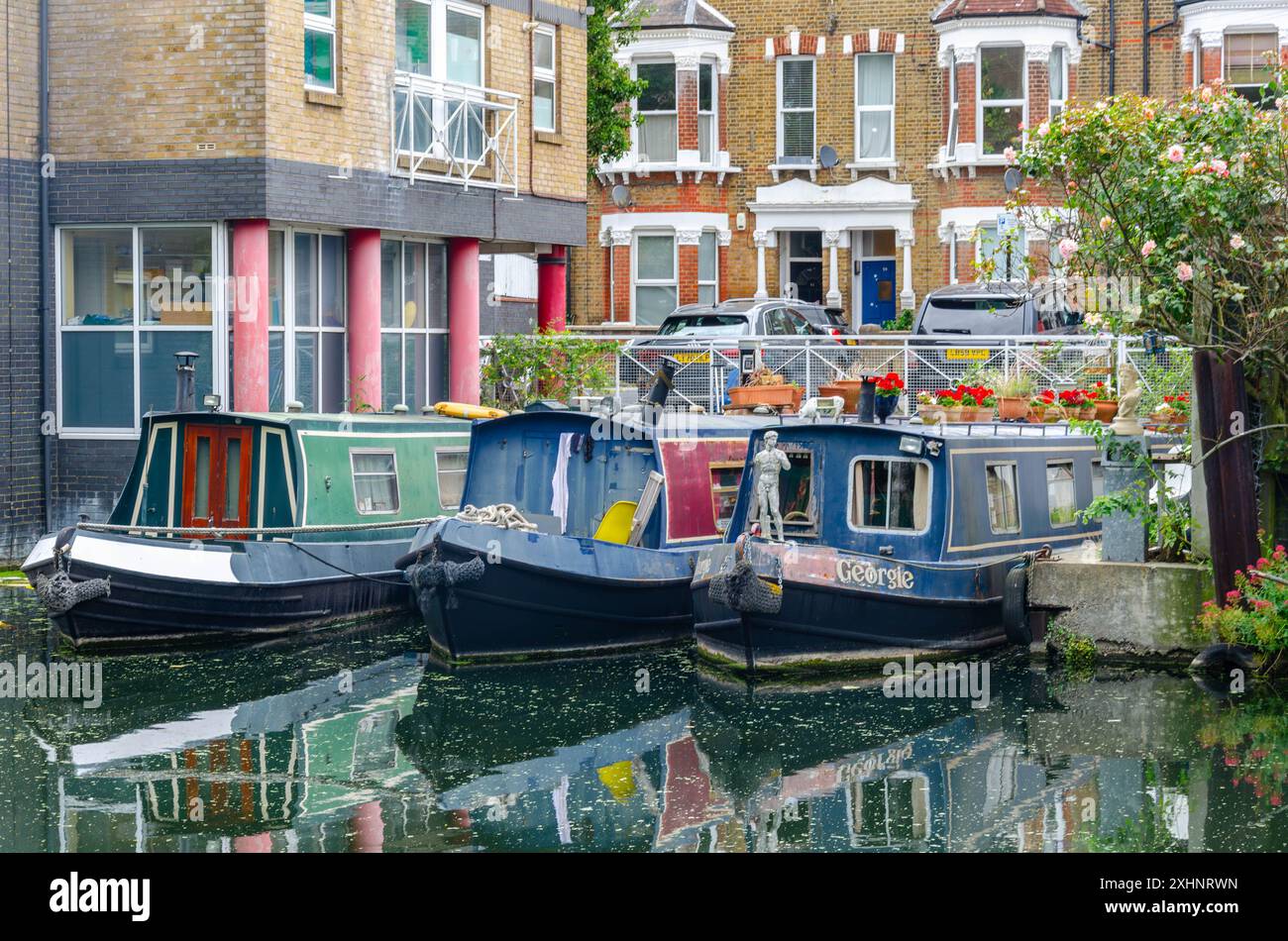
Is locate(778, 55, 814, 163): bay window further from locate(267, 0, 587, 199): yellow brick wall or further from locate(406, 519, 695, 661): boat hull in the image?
locate(406, 519, 695, 661): boat hull

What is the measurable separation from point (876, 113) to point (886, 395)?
19.3m

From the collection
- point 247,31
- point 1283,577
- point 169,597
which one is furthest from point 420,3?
point 1283,577

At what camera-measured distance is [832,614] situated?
49.8 ft

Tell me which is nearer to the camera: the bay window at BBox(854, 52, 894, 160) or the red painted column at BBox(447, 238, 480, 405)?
the red painted column at BBox(447, 238, 480, 405)

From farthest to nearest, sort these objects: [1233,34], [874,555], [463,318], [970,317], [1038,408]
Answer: [1233,34] → [970,317] → [463,318] → [1038,408] → [874,555]

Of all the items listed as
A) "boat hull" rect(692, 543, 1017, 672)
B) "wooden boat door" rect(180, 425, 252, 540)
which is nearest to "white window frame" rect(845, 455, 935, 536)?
"boat hull" rect(692, 543, 1017, 672)

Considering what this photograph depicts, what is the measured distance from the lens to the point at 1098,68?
113 ft

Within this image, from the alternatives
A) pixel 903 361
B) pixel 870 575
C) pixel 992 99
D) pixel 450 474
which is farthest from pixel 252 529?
pixel 992 99

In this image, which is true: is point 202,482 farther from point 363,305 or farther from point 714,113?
point 714,113

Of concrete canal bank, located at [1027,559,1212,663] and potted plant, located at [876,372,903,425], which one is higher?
potted plant, located at [876,372,903,425]

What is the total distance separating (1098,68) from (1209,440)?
2120 centimetres

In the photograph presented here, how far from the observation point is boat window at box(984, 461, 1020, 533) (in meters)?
16.6

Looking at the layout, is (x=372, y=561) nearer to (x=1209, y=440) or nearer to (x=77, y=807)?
(x=77, y=807)

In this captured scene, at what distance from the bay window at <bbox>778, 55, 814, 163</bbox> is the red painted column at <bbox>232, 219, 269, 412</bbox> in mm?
17445
